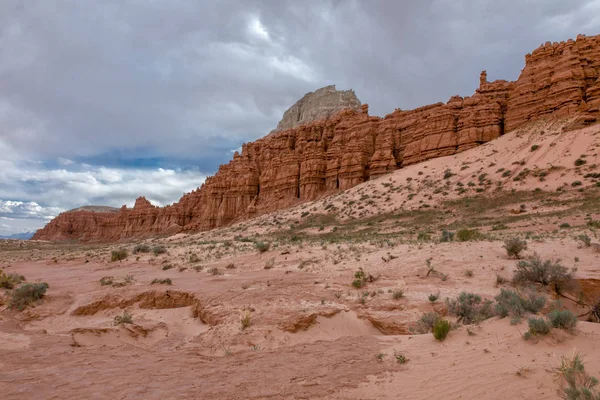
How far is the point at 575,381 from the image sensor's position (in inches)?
140

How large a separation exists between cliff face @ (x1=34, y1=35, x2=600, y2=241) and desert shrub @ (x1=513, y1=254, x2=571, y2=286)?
35113 mm

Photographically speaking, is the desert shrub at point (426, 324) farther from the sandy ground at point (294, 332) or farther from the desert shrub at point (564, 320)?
the desert shrub at point (564, 320)

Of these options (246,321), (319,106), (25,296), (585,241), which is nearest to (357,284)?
(246,321)

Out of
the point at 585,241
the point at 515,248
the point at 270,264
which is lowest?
the point at 270,264

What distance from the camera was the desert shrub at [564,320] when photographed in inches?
187

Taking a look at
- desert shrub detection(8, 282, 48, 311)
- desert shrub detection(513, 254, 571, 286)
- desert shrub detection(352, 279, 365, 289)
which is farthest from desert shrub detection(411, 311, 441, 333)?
desert shrub detection(8, 282, 48, 311)

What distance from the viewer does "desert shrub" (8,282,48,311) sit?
392 inches

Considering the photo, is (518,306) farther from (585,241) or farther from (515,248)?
(585,241)

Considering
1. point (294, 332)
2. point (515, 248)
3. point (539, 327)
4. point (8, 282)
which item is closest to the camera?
point (539, 327)

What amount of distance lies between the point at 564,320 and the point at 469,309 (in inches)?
95.1

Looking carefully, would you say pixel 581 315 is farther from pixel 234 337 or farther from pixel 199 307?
pixel 199 307

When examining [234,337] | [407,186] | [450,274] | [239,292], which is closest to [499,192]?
[407,186]

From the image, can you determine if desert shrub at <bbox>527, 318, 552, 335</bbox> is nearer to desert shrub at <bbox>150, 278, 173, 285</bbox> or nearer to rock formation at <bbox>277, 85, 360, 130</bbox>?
desert shrub at <bbox>150, 278, 173, 285</bbox>

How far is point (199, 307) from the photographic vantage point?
9.49m
